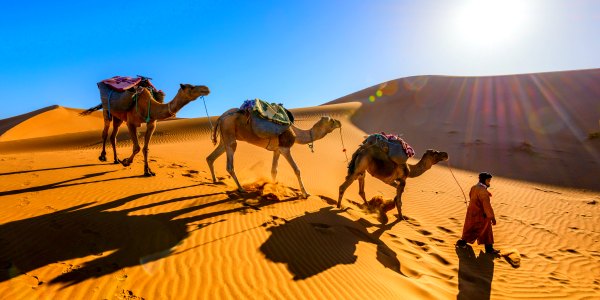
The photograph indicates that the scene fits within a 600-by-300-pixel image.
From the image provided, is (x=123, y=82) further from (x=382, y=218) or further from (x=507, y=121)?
(x=507, y=121)

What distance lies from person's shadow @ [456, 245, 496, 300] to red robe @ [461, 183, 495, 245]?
302 mm

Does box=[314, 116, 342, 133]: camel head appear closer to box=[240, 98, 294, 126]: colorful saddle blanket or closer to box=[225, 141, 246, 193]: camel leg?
box=[240, 98, 294, 126]: colorful saddle blanket

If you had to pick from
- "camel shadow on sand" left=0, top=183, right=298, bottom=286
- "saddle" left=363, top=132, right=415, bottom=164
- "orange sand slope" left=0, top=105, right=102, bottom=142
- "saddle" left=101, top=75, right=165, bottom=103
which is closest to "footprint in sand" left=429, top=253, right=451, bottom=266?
"saddle" left=363, top=132, right=415, bottom=164

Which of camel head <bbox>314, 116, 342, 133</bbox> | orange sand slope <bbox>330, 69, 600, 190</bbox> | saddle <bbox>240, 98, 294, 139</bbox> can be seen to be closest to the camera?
saddle <bbox>240, 98, 294, 139</bbox>

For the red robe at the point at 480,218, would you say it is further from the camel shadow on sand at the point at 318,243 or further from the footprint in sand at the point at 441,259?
the camel shadow on sand at the point at 318,243

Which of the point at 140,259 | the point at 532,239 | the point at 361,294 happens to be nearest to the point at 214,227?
the point at 140,259

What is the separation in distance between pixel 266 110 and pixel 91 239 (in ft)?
15.9

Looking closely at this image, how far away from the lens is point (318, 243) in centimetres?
571

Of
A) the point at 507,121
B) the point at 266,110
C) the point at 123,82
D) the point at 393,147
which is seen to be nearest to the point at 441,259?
the point at 393,147

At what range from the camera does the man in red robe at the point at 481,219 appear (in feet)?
22.1

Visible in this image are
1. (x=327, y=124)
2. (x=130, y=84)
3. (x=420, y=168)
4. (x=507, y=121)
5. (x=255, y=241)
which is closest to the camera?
(x=255, y=241)

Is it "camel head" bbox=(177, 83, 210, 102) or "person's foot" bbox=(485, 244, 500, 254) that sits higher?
"camel head" bbox=(177, 83, 210, 102)

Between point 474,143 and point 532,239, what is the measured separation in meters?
18.2

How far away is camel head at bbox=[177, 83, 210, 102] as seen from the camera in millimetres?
8250
